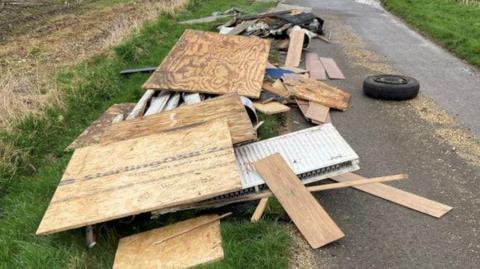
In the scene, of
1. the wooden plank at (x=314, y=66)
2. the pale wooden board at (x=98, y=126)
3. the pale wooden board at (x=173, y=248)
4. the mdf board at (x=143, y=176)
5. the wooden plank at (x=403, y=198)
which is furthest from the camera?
the wooden plank at (x=314, y=66)

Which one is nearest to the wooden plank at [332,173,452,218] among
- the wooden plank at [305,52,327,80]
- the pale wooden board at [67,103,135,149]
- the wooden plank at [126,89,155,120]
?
the wooden plank at [126,89,155,120]

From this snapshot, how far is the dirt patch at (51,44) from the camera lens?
7.42 m

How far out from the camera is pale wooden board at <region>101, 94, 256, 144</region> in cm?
554

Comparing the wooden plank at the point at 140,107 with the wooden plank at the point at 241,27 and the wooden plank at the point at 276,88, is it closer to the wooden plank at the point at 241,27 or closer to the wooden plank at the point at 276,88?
the wooden plank at the point at 276,88

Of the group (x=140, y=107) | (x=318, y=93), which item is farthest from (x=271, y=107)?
(x=140, y=107)

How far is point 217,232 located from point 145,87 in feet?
11.4

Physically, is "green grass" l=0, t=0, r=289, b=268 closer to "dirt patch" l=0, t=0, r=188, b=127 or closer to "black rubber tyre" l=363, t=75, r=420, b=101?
"dirt patch" l=0, t=0, r=188, b=127

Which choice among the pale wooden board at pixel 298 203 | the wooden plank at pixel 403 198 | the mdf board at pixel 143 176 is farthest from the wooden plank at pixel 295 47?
the pale wooden board at pixel 298 203

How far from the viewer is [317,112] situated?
705 centimetres

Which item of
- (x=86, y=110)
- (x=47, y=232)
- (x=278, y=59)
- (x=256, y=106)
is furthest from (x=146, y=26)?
(x=47, y=232)

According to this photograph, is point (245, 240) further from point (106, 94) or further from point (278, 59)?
point (278, 59)

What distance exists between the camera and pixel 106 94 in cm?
809

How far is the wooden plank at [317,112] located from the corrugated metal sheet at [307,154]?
4.55 ft

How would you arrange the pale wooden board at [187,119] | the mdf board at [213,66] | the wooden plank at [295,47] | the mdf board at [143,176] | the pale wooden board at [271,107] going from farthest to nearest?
the wooden plank at [295,47] → the mdf board at [213,66] → the pale wooden board at [271,107] → the pale wooden board at [187,119] → the mdf board at [143,176]
